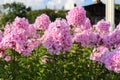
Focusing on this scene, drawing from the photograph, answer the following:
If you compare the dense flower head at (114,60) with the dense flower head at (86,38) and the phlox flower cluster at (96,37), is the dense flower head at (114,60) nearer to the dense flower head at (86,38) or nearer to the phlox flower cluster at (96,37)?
the phlox flower cluster at (96,37)

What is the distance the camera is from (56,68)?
17.9 ft

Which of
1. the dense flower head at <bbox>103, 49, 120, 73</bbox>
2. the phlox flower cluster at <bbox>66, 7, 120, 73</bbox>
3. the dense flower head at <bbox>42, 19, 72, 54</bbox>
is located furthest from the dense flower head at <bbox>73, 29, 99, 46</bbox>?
the dense flower head at <bbox>103, 49, 120, 73</bbox>


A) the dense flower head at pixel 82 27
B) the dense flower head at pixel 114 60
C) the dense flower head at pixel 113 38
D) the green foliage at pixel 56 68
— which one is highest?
the dense flower head at pixel 82 27

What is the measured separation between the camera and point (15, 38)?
195 inches

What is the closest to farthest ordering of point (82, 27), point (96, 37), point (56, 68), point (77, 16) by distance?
point (56, 68) < point (96, 37) < point (77, 16) < point (82, 27)

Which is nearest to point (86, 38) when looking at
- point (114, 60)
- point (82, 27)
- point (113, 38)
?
point (113, 38)

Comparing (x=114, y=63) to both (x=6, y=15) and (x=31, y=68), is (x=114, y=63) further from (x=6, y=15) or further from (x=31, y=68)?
(x=6, y=15)

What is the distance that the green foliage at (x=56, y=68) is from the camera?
5352 mm

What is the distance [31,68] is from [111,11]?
882 centimetres

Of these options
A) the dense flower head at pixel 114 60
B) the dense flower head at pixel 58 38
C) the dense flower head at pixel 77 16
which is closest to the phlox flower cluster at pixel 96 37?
the dense flower head at pixel 77 16

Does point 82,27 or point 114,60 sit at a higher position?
point 82,27

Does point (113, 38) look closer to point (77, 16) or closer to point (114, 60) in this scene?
point (77, 16)

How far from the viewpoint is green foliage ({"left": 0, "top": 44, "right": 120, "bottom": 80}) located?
535cm

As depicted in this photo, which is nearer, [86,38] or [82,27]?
[86,38]
